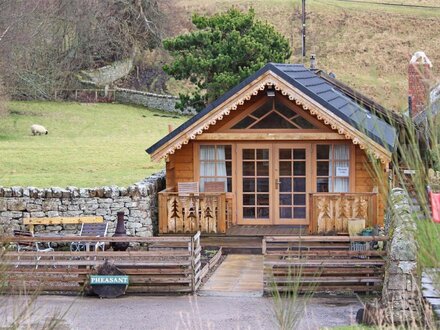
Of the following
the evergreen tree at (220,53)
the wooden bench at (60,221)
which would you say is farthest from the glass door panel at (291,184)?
the evergreen tree at (220,53)

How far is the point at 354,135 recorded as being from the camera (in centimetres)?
1886

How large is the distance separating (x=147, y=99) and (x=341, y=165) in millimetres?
33445

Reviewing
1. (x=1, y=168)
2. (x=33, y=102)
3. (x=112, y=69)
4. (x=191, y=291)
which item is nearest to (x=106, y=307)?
(x=191, y=291)

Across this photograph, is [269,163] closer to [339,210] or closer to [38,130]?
[339,210]

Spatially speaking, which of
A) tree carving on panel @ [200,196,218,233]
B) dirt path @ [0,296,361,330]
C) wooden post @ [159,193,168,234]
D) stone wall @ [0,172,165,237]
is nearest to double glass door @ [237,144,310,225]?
tree carving on panel @ [200,196,218,233]

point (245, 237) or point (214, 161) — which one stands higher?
point (214, 161)

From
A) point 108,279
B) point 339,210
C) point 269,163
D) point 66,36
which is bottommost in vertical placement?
point 108,279

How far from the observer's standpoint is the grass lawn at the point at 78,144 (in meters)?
26.6

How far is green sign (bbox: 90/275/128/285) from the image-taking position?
47.4 feet

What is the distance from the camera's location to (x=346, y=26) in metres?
72.9

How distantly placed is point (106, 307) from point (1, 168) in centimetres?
1588

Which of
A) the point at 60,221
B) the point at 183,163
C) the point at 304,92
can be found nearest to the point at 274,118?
the point at 304,92

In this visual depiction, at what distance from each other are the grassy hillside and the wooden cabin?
43.1m

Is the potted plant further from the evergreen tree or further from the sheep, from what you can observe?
the sheep
